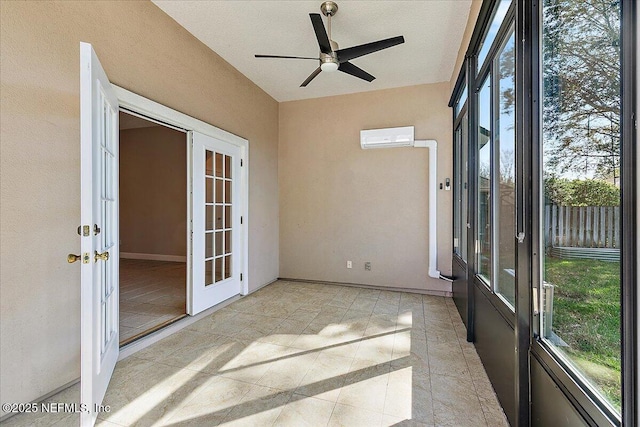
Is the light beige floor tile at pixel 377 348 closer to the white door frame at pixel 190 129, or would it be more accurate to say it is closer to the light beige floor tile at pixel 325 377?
the light beige floor tile at pixel 325 377

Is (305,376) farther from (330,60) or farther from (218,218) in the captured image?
(330,60)

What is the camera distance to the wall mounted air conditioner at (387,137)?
3.99 meters

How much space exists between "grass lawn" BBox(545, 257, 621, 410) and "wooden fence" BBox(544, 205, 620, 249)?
0.07 metres

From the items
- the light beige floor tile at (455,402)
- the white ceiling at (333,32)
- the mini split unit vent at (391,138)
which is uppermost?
the white ceiling at (333,32)

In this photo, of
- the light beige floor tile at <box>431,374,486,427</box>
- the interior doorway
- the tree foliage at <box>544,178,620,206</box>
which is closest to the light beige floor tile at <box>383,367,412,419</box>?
the light beige floor tile at <box>431,374,486,427</box>

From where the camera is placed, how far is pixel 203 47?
3.13m

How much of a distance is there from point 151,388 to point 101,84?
1.96 metres

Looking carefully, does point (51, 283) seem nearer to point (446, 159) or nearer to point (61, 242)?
point (61, 242)

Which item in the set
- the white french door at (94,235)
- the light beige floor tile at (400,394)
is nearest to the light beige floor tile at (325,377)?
the light beige floor tile at (400,394)

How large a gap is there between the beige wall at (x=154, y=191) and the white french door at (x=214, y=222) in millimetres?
3258

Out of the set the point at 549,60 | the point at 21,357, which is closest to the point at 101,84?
the point at 21,357

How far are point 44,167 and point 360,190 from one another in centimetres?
352

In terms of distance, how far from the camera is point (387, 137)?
160 inches

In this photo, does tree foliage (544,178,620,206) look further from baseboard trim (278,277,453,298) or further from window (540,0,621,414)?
baseboard trim (278,277,453,298)
